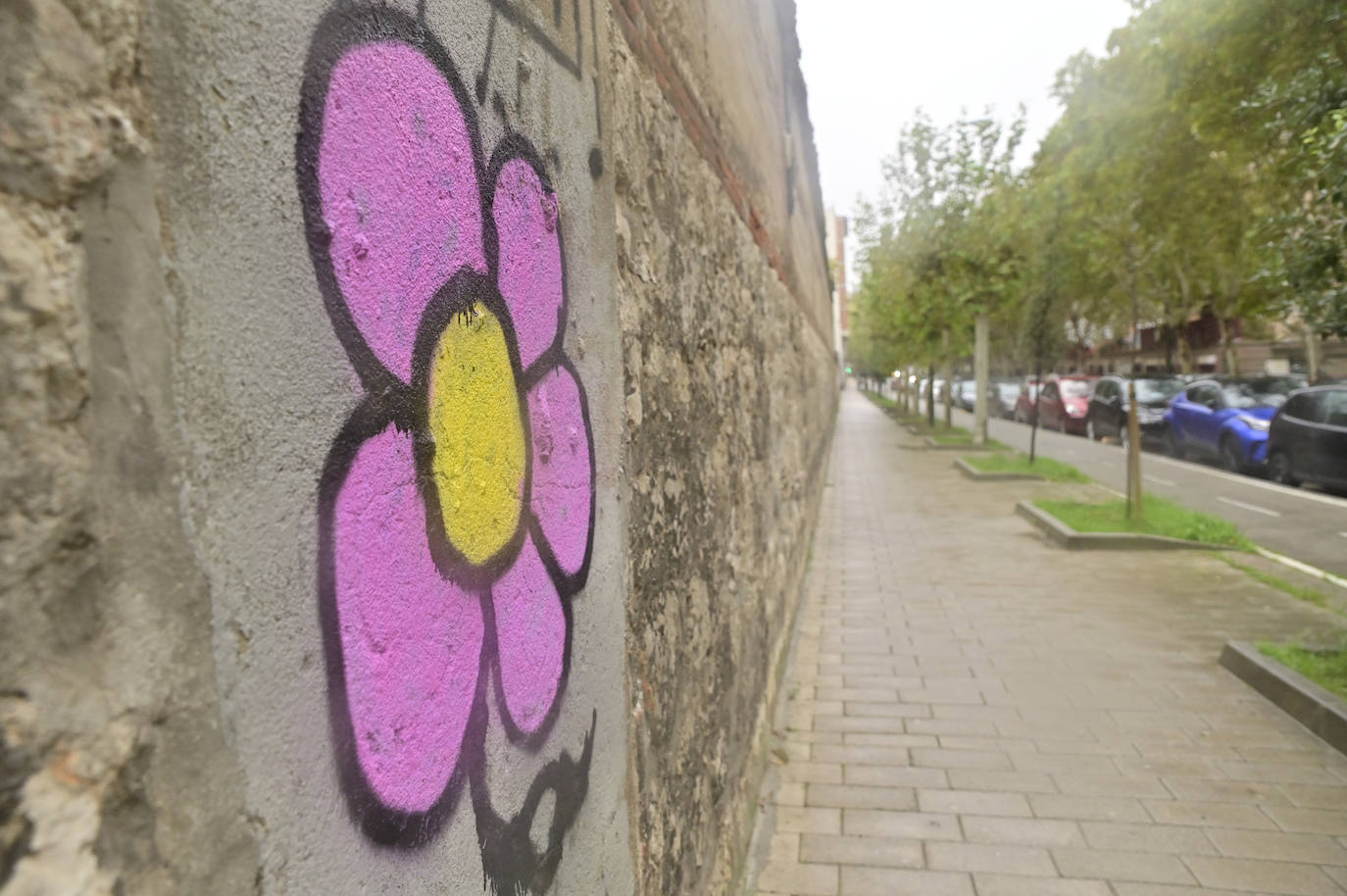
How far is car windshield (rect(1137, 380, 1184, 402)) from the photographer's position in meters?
20.3

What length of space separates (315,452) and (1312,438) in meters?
14.2

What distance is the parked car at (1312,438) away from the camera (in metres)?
A: 11.5

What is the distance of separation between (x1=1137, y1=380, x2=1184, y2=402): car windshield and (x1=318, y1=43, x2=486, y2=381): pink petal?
2181 centimetres

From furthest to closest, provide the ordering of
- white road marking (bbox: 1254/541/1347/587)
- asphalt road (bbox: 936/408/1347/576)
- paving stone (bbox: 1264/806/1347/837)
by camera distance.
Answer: asphalt road (bbox: 936/408/1347/576) → white road marking (bbox: 1254/541/1347/587) → paving stone (bbox: 1264/806/1347/837)

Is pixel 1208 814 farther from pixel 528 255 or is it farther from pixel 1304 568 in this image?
pixel 1304 568

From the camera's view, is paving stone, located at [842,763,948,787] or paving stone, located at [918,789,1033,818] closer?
paving stone, located at [918,789,1033,818]

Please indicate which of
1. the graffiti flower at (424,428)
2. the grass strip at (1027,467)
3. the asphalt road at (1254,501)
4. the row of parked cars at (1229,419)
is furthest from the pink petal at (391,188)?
the grass strip at (1027,467)

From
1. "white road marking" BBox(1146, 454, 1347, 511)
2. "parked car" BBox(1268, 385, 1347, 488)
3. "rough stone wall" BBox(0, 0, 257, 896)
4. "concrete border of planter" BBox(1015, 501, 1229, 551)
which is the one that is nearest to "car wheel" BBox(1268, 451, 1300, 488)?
"parked car" BBox(1268, 385, 1347, 488)

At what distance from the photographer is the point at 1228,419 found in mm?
15281

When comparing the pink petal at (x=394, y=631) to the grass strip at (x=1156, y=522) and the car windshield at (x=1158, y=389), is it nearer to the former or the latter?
the grass strip at (x=1156, y=522)

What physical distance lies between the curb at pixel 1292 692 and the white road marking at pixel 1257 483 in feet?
23.3

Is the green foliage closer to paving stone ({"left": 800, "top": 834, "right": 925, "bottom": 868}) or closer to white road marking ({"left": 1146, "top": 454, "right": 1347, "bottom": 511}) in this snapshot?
white road marking ({"left": 1146, "top": 454, "right": 1347, "bottom": 511})

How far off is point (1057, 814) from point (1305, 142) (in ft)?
14.5

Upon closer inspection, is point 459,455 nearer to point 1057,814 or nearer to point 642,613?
point 642,613
